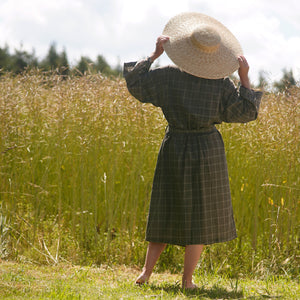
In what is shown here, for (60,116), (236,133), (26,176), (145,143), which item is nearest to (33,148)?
Result: (26,176)

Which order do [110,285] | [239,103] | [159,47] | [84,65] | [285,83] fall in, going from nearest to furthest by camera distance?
[239,103], [159,47], [110,285], [285,83], [84,65]

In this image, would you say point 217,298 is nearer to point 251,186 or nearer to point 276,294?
point 276,294

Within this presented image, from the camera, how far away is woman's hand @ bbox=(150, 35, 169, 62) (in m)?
2.91

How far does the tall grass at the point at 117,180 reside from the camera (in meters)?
3.85

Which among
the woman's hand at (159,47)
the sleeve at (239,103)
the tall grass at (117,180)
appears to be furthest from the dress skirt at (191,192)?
the tall grass at (117,180)

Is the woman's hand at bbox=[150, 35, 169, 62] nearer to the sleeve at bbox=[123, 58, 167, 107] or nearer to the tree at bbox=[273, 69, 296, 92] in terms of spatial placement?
the sleeve at bbox=[123, 58, 167, 107]

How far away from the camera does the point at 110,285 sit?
10.2 feet

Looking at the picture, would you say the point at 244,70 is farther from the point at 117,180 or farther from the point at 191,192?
the point at 117,180

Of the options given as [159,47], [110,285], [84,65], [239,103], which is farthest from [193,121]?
[84,65]

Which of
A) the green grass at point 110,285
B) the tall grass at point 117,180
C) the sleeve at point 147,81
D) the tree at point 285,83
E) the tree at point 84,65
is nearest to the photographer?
the green grass at point 110,285

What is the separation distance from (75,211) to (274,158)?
174cm

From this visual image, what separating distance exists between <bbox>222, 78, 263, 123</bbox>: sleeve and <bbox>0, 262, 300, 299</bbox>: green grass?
3.57 feet

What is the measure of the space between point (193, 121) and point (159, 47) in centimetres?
54

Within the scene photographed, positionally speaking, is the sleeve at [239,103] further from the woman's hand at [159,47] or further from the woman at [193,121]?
the woman's hand at [159,47]
